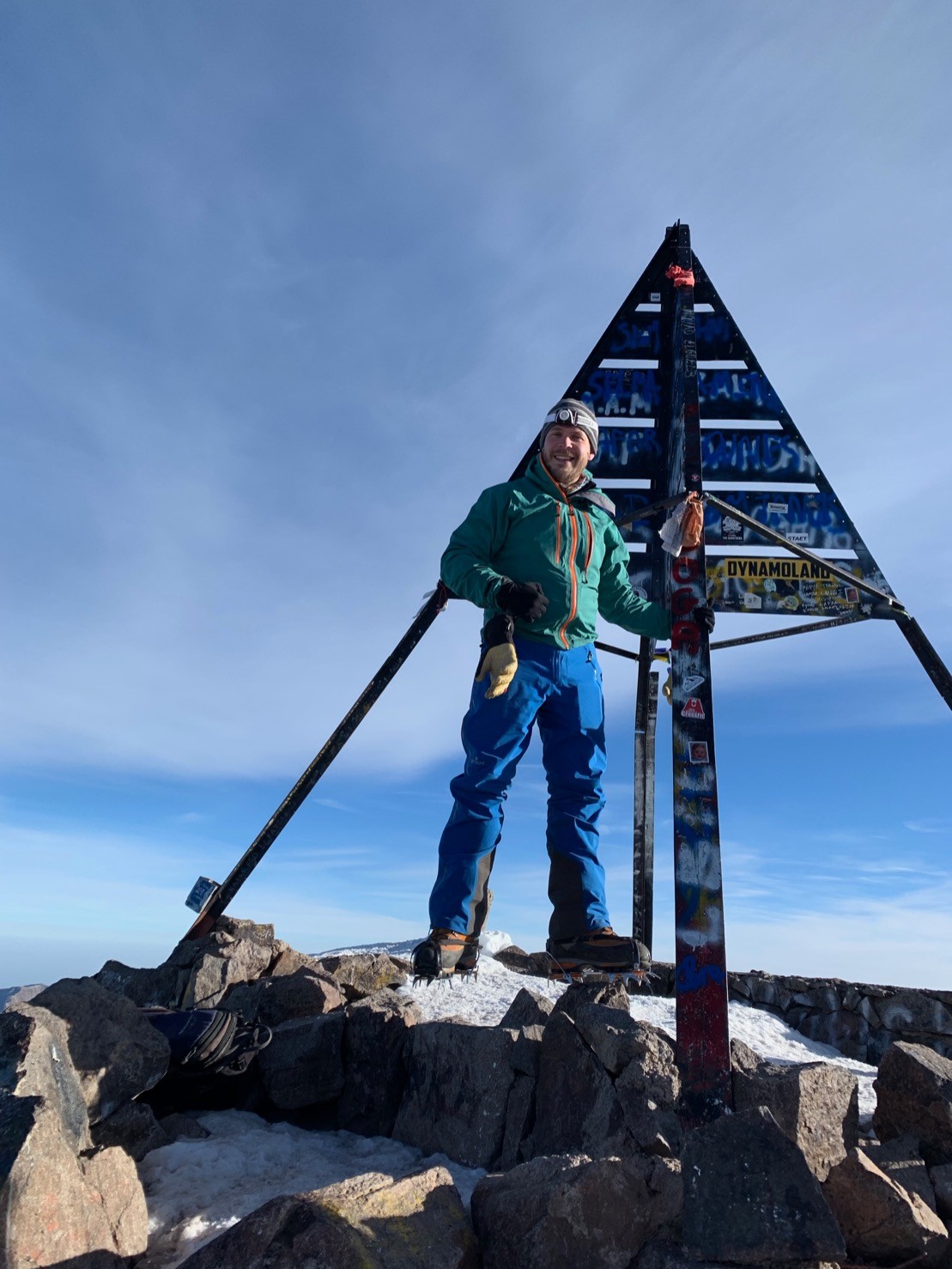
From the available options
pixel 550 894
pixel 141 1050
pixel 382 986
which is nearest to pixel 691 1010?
pixel 550 894

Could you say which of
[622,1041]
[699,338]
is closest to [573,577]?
[622,1041]

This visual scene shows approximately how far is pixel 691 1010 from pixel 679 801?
0.66 metres

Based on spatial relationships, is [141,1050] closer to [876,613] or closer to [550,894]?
[550,894]

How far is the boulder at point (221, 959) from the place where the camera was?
146 inches

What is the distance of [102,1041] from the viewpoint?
2666 mm

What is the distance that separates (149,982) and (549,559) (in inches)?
117

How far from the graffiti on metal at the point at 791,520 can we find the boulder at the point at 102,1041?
13.9 feet

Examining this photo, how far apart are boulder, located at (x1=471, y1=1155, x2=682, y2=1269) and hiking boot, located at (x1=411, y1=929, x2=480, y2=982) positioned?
102 centimetres

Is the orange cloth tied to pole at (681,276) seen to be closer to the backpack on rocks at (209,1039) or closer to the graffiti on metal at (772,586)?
the graffiti on metal at (772,586)

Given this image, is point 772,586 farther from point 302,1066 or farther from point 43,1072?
point 43,1072

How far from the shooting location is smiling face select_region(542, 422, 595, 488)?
3887 millimetres

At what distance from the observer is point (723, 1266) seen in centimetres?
177

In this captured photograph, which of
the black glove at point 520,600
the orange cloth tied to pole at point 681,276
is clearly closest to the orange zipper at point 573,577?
the black glove at point 520,600

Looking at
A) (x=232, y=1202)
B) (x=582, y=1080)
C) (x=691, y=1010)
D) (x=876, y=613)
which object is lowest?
(x=232, y=1202)
